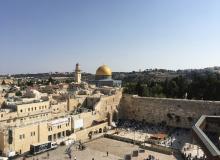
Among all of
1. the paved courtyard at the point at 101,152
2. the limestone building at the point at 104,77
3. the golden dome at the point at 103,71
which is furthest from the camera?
the golden dome at the point at 103,71

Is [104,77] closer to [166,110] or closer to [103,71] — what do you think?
[103,71]

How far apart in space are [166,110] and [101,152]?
13152mm

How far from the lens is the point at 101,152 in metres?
25.4

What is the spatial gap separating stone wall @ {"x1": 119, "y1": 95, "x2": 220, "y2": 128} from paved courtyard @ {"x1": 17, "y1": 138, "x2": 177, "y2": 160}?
9.44 m

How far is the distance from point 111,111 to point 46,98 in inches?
313

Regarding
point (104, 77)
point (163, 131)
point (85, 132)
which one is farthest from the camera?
point (104, 77)

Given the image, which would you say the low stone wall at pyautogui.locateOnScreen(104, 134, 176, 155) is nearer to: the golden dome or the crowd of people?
the crowd of people

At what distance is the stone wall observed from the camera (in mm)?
33469

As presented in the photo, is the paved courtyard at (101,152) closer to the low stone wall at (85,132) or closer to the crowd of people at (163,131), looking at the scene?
the low stone wall at (85,132)

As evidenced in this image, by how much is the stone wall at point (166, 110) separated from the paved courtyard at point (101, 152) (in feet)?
31.0

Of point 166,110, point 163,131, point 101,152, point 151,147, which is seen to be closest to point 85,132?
point 101,152

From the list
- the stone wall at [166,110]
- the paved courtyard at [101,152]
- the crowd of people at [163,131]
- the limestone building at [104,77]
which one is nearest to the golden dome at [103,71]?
the limestone building at [104,77]

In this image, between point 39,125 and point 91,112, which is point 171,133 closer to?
point 91,112

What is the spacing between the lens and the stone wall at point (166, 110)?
33469mm
